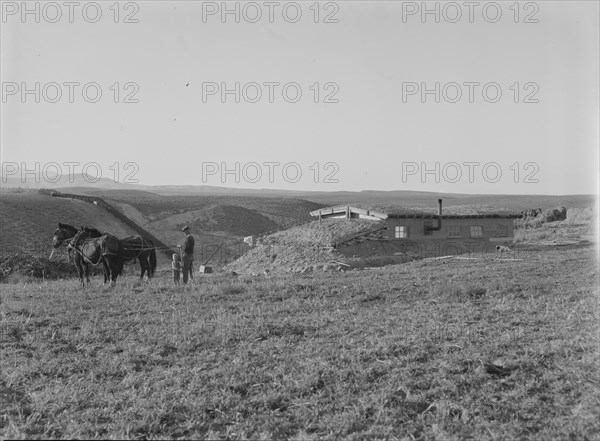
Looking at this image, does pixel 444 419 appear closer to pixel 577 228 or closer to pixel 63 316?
pixel 63 316

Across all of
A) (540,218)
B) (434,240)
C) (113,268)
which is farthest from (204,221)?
(113,268)

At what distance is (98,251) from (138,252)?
1506mm

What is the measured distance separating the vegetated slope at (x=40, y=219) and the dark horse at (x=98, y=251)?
18.6m

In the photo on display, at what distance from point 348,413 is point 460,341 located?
9.67ft

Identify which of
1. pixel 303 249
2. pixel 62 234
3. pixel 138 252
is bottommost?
pixel 303 249

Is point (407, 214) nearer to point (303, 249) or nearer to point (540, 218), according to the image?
point (303, 249)

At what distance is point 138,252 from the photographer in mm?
18547

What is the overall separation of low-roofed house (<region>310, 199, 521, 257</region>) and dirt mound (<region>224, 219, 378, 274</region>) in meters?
0.55

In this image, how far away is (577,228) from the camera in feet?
138

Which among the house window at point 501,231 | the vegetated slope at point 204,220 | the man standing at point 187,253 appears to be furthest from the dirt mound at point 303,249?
the vegetated slope at point 204,220

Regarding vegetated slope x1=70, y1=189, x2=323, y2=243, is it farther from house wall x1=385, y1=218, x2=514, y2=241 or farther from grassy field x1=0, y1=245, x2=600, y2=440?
grassy field x1=0, y1=245, x2=600, y2=440

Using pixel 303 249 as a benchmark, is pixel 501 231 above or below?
above

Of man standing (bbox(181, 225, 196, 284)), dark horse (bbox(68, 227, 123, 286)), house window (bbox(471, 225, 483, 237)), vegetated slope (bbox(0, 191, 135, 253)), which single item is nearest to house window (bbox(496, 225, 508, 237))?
house window (bbox(471, 225, 483, 237))

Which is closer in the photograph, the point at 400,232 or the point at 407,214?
the point at 400,232
